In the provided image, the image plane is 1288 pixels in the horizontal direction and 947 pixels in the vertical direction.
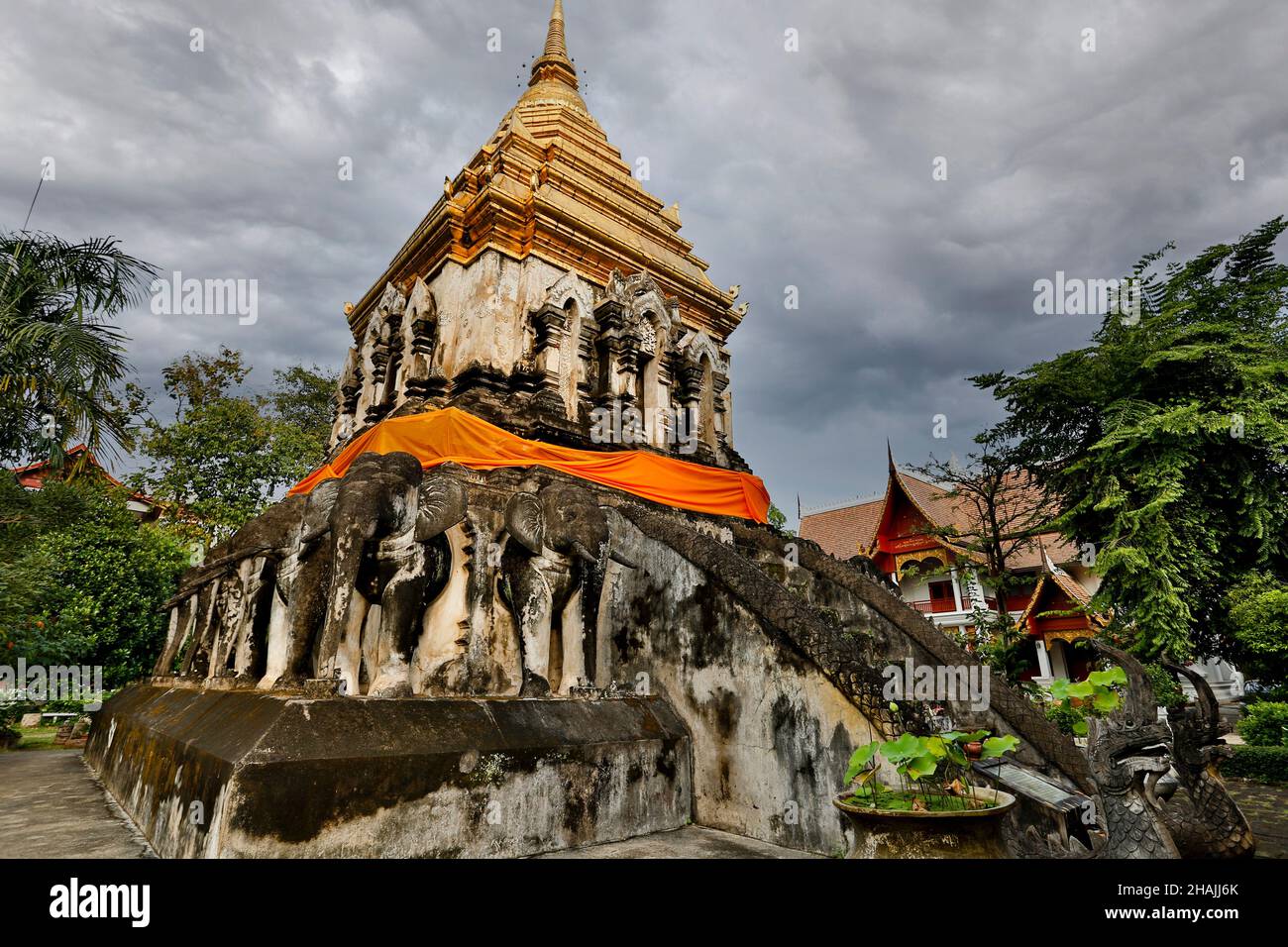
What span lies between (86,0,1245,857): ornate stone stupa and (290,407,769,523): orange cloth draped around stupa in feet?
0.11

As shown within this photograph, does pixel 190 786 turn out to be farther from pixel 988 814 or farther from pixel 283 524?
pixel 988 814

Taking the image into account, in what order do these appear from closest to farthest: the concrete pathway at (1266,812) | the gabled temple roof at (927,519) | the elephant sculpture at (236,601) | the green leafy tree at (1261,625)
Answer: the concrete pathway at (1266,812) → the elephant sculpture at (236,601) → the green leafy tree at (1261,625) → the gabled temple roof at (927,519)

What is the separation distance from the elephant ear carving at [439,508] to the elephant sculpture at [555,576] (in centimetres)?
63

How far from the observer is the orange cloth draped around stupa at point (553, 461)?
6777 mm

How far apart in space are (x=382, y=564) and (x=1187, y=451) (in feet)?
45.9

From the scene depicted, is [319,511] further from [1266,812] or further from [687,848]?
[1266,812]

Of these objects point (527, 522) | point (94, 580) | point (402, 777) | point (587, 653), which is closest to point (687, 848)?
point (587, 653)

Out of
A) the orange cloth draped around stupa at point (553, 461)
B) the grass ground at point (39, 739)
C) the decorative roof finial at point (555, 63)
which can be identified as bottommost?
the grass ground at point (39, 739)

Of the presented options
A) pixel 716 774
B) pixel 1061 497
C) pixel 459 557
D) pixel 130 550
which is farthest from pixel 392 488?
pixel 1061 497

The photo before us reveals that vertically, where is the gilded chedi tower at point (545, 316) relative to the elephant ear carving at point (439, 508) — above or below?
above

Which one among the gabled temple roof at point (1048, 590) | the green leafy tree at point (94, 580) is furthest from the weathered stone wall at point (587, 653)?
the gabled temple roof at point (1048, 590)

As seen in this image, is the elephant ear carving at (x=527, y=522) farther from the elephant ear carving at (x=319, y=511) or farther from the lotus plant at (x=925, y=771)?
the lotus plant at (x=925, y=771)

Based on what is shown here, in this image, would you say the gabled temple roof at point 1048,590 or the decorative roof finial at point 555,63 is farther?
the gabled temple roof at point 1048,590
